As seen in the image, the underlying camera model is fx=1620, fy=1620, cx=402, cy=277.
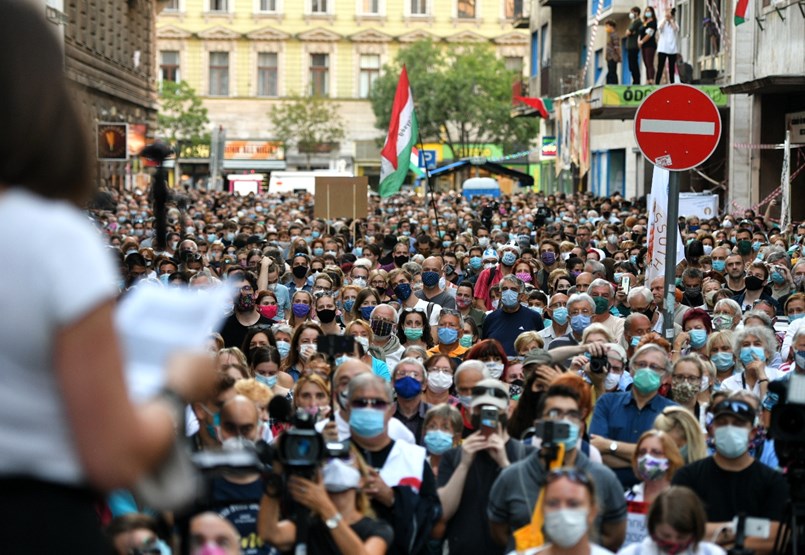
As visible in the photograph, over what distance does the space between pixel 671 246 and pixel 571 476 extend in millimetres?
4460

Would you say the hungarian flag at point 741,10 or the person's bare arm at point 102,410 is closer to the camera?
the person's bare arm at point 102,410

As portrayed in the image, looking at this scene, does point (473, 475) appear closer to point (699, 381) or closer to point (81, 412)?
point (699, 381)

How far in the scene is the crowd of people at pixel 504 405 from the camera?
19.2 feet

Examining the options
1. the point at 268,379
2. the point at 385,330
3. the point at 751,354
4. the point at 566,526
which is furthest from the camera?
the point at 385,330

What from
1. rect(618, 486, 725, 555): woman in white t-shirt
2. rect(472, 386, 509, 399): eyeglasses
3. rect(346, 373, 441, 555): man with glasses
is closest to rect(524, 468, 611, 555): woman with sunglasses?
rect(618, 486, 725, 555): woman in white t-shirt

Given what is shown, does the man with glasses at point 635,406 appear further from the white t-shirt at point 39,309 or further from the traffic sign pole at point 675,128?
the white t-shirt at point 39,309

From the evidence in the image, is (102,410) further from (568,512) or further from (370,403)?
(370,403)

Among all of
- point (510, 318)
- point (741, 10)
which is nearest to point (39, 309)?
point (510, 318)

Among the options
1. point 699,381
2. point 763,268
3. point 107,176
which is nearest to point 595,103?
point 763,268

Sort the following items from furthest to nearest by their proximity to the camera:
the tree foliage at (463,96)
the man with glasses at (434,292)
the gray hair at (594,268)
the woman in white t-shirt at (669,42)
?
the tree foliage at (463,96) → the woman in white t-shirt at (669,42) → the gray hair at (594,268) → the man with glasses at (434,292)

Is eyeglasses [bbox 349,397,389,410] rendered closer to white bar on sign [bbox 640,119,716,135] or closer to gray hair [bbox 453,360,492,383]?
gray hair [bbox 453,360,492,383]

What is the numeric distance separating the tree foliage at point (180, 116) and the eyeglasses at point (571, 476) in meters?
74.4

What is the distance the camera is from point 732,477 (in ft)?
22.5

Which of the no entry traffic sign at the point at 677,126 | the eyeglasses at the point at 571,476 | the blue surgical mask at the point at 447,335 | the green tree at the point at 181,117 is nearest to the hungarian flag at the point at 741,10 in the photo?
the blue surgical mask at the point at 447,335
